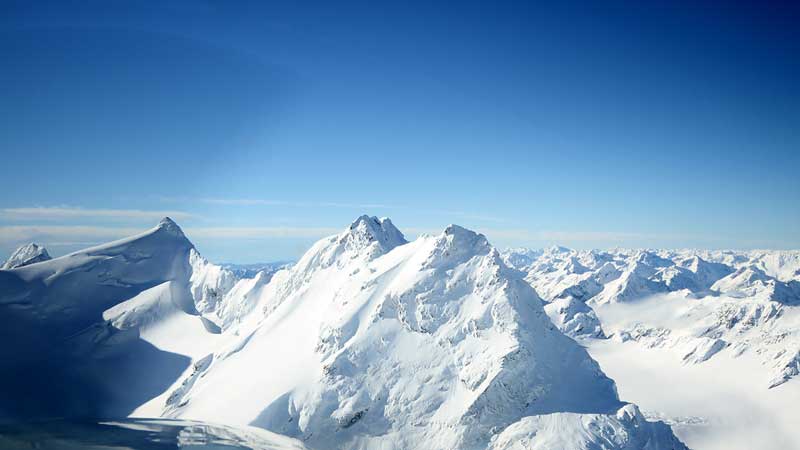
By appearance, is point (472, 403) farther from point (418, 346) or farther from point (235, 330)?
point (235, 330)

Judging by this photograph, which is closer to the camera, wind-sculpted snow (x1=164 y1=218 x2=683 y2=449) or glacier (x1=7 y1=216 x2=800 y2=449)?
glacier (x1=7 y1=216 x2=800 y2=449)

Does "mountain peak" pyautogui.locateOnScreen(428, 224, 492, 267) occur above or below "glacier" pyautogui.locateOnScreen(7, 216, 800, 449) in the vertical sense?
above

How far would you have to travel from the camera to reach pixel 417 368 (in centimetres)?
10488

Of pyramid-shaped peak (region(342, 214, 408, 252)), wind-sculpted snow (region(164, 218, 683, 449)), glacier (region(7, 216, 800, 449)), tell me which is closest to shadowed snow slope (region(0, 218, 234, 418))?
glacier (region(7, 216, 800, 449))

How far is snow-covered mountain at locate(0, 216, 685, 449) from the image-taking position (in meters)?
94.6

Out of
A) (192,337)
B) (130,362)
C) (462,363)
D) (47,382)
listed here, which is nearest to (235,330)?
(192,337)

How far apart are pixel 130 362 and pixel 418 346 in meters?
108

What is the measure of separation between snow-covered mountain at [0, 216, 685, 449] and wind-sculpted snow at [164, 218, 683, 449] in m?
0.30

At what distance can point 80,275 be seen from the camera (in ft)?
640

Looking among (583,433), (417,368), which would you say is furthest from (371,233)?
(583,433)

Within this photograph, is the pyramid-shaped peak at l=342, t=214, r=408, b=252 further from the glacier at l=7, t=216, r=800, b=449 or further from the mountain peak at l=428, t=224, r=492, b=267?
the mountain peak at l=428, t=224, r=492, b=267

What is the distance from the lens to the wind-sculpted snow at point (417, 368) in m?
95.7

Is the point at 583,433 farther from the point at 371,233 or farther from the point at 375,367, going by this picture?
the point at 371,233

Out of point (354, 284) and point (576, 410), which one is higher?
point (354, 284)
